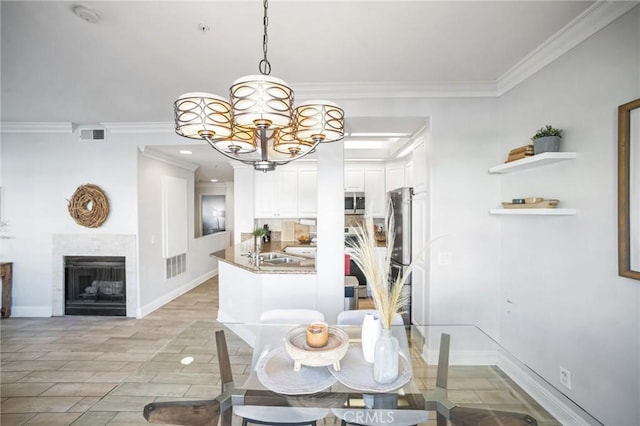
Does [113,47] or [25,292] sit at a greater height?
[113,47]

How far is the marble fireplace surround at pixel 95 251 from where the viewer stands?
401cm

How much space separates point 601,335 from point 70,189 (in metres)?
5.84

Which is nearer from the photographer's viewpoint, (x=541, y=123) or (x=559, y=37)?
(x=559, y=37)

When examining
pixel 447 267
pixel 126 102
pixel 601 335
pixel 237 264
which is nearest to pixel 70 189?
pixel 126 102

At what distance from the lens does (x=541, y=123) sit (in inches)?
89.3

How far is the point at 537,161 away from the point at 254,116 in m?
2.04

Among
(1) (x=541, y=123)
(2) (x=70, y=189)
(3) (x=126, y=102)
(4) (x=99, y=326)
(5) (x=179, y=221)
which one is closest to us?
(1) (x=541, y=123)

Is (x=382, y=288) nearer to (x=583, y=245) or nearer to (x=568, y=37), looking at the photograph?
(x=583, y=245)

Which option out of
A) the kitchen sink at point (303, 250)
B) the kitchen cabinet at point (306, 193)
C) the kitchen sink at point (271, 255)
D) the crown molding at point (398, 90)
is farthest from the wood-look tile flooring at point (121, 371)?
the crown molding at point (398, 90)

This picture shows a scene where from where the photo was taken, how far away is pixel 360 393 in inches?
52.4

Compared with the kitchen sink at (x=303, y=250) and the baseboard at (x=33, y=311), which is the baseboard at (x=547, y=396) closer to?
the kitchen sink at (x=303, y=250)

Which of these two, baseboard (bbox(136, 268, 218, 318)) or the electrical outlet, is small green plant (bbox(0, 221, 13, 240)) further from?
the electrical outlet

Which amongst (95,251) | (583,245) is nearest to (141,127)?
(95,251)

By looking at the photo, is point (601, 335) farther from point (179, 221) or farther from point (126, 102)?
point (179, 221)
